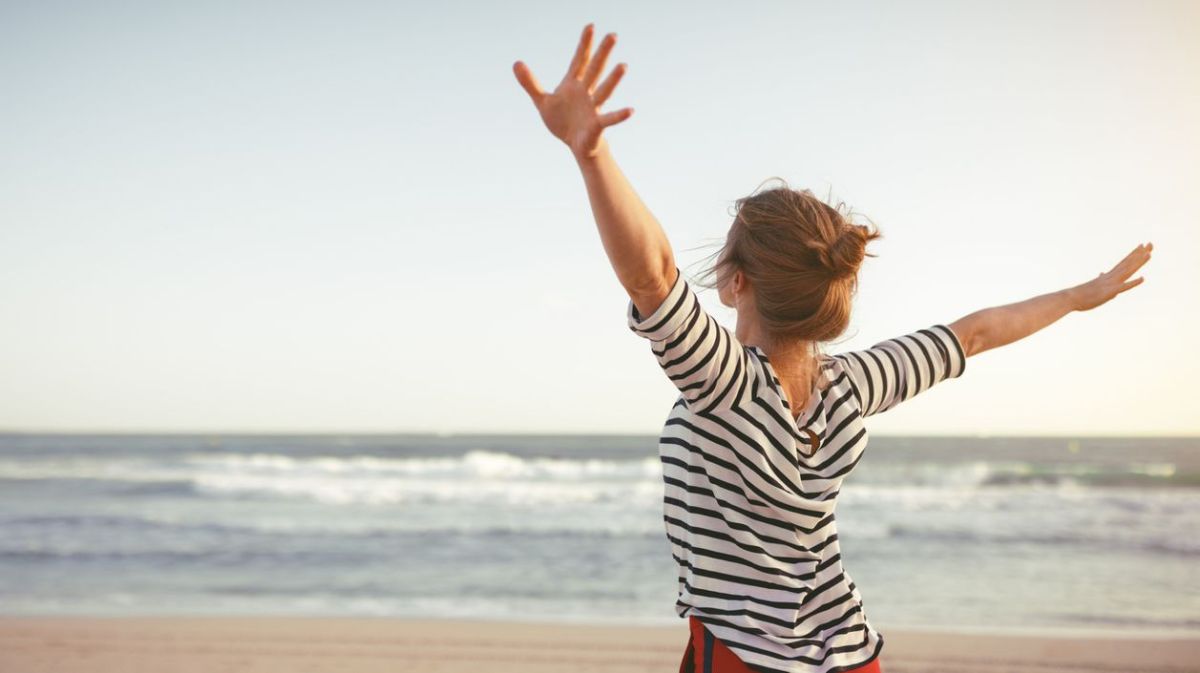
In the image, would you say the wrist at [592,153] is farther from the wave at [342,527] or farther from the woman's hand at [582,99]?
the wave at [342,527]

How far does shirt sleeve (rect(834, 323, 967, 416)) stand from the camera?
1.54 m

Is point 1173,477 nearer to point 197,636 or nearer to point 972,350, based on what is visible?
point 197,636

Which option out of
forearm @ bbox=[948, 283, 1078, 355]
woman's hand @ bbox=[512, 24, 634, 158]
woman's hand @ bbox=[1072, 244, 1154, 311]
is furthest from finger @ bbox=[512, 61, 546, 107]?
woman's hand @ bbox=[1072, 244, 1154, 311]

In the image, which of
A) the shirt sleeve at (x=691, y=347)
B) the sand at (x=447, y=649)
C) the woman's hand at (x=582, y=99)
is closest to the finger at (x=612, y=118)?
the woman's hand at (x=582, y=99)

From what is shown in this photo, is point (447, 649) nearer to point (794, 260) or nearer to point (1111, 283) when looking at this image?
point (1111, 283)

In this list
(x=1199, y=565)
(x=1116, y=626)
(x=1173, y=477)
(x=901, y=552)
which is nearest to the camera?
(x=1116, y=626)

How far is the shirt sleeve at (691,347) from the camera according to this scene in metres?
1.13

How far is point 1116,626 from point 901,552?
3.10 meters

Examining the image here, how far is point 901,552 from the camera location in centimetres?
Answer: 998

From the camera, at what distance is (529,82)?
1114 millimetres

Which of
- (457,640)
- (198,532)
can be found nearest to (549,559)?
(457,640)

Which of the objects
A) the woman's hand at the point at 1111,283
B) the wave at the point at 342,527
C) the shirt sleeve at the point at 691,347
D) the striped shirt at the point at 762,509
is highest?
the woman's hand at the point at 1111,283

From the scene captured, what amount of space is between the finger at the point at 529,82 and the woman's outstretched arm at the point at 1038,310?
1.01m

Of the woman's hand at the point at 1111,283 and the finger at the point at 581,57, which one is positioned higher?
the finger at the point at 581,57
